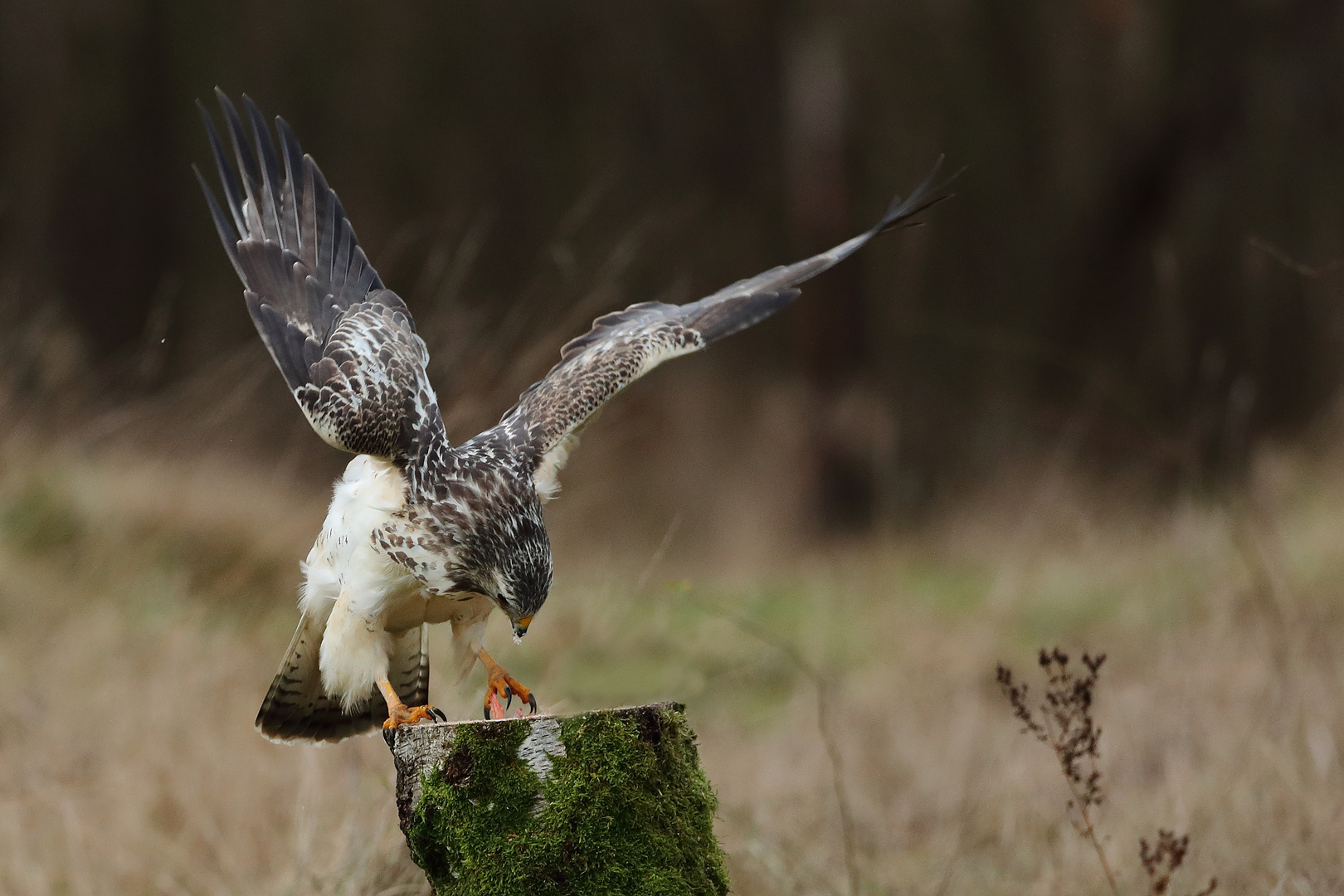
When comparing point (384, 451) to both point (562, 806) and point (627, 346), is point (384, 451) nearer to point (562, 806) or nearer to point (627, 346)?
point (627, 346)

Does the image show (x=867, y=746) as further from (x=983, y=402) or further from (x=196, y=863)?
(x=983, y=402)

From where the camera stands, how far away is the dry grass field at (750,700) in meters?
3.92

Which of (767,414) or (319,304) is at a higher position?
(767,414)

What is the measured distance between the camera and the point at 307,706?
351 cm

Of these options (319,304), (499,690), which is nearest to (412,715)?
(499,690)

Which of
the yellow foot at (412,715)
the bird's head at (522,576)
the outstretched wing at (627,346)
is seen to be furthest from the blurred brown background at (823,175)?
the yellow foot at (412,715)

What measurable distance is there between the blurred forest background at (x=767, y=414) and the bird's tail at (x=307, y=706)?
25 cm

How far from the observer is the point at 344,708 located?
341cm

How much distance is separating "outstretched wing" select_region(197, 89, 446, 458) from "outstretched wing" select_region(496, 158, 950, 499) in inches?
12.7

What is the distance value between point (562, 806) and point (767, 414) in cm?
1323

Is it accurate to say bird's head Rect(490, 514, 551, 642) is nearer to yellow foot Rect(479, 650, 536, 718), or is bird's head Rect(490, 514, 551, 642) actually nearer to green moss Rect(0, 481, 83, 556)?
yellow foot Rect(479, 650, 536, 718)

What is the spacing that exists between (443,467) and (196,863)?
1.76 metres

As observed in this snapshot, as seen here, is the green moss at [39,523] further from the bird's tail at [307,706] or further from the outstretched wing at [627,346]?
the outstretched wing at [627,346]

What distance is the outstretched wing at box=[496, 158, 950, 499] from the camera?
354cm
